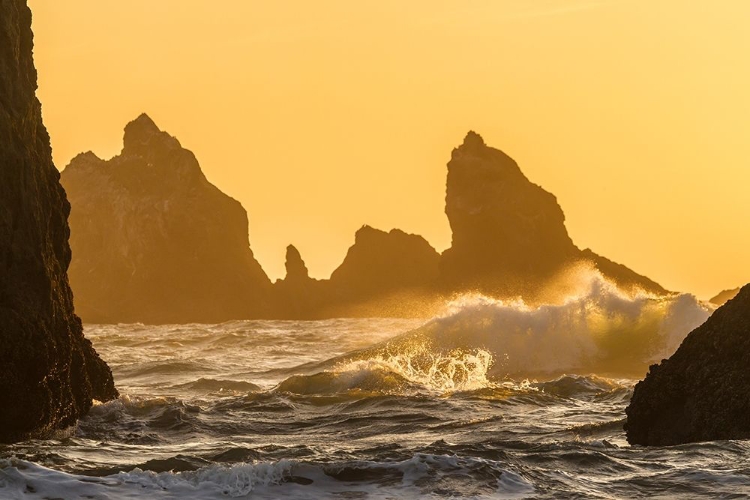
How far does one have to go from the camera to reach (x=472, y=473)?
509 inches

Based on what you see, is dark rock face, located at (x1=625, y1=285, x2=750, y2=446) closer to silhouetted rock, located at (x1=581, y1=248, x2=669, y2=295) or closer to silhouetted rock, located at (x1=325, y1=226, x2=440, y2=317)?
silhouetted rock, located at (x1=581, y1=248, x2=669, y2=295)

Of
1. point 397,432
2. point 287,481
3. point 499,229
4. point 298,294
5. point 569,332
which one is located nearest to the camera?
point 287,481

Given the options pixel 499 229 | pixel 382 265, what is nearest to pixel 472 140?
pixel 499 229

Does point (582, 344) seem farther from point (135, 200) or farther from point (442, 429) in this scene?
point (135, 200)

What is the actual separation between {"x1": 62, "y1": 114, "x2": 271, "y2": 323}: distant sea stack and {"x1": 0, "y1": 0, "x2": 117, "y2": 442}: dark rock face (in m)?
133

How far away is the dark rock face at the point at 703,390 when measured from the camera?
46.7 feet

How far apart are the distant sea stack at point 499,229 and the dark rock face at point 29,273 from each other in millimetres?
108881

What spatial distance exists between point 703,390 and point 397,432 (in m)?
4.68

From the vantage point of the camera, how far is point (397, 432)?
1723cm

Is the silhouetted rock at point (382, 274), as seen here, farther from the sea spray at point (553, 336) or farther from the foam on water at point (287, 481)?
the foam on water at point (287, 481)

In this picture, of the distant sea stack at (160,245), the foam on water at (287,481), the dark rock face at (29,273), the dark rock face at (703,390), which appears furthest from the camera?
the distant sea stack at (160,245)

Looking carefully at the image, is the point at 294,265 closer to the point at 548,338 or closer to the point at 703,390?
the point at 548,338

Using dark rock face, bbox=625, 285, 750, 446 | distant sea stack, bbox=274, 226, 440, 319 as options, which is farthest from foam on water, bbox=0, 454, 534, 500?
distant sea stack, bbox=274, 226, 440, 319

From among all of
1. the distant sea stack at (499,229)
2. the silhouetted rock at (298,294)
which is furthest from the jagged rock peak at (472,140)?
the silhouetted rock at (298,294)
